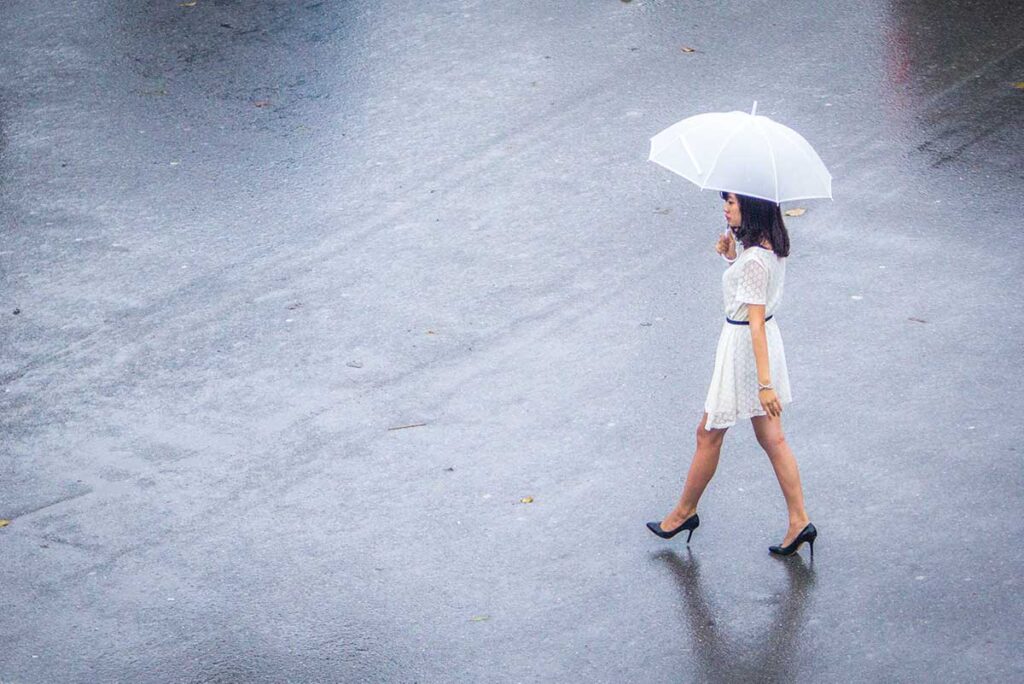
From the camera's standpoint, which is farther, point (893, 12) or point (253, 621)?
point (893, 12)

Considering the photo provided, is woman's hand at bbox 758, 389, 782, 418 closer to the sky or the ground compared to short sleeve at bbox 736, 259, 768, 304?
closer to the ground

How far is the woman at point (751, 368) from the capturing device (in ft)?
19.4

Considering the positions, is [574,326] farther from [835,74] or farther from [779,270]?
[835,74]

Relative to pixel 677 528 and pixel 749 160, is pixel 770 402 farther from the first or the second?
pixel 749 160

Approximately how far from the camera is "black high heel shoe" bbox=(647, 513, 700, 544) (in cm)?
650

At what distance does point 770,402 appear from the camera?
5.90 m

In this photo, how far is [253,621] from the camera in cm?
625

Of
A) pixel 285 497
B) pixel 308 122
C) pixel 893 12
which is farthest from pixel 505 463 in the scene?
pixel 893 12

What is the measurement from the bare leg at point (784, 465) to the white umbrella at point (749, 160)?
1.05 metres

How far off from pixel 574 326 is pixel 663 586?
2423 millimetres

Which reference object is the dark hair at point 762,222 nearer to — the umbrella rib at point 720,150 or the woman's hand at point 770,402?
the umbrella rib at point 720,150

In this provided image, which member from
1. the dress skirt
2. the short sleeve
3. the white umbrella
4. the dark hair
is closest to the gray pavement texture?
the dress skirt

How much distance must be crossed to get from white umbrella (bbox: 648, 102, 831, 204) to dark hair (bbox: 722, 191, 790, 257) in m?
0.10

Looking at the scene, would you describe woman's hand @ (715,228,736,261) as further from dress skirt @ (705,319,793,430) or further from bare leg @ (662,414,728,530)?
bare leg @ (662,414,728,530)
